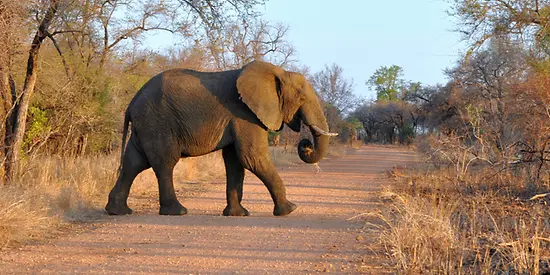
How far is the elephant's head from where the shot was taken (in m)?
9.10

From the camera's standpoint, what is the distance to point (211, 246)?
650 cm

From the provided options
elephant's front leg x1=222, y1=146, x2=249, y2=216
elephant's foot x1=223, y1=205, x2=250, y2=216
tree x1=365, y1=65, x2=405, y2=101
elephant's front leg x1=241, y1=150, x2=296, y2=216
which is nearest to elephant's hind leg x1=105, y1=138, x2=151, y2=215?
elephant's front leg x1=222, y1=146, x2=249, y2=216

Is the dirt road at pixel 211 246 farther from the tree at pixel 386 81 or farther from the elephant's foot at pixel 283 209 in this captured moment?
the tree at pixel 386 81

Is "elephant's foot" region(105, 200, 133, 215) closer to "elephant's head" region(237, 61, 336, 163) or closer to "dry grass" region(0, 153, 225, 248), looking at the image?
"dry grass" region(0, 153, 225, 248)

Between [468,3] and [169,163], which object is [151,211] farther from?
[468,3]

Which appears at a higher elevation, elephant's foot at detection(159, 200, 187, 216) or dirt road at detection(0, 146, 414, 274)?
elephant's foot at detection(159, 200, 187, 216)

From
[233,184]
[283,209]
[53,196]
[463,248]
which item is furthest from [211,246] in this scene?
[53,196]

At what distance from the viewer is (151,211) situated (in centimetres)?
984

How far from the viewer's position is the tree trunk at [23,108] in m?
9.52

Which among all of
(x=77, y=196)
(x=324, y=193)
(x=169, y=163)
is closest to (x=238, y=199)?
(x=169, y=163)

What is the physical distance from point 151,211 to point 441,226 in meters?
5.44

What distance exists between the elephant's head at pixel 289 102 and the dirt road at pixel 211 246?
1.11 m

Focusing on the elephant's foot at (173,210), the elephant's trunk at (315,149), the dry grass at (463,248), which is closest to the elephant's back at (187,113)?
the elephant's foot at (173,210)

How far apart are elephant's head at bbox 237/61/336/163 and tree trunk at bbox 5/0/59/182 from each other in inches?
143
